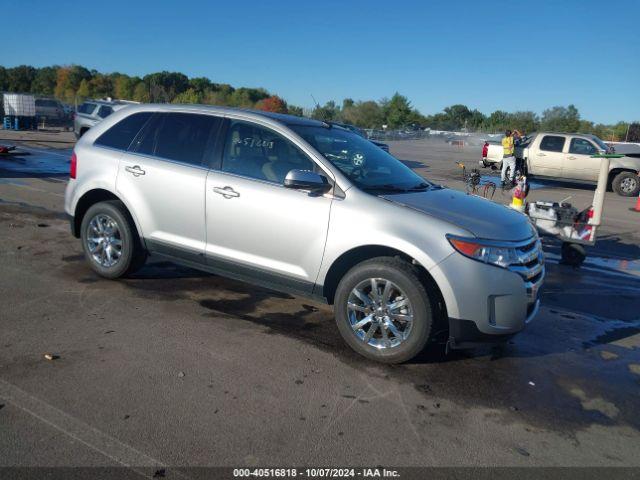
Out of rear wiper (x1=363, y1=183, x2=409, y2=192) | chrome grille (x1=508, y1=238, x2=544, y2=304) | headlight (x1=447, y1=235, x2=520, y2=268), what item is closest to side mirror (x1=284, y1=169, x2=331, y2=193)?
rear wiper (x1=363, y1=183, x2=409, y2=192)

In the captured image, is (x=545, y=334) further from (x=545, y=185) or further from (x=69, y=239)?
(x=545, y=185)

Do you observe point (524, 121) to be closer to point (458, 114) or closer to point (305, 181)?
point (458, 114)

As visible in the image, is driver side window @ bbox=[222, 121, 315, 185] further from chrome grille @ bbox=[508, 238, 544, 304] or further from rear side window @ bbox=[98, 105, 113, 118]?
rear side window @ bbox=[98, 105, 113, 118]

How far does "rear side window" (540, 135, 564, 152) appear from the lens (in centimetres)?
1923

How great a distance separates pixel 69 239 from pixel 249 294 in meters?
3.23

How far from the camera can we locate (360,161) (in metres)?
4.91

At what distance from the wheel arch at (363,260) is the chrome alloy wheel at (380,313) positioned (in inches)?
8.6

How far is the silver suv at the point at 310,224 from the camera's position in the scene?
3895mm

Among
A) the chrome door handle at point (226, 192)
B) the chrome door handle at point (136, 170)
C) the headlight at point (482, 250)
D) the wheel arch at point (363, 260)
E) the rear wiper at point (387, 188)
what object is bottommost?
the wheel arch at point (363, 260)

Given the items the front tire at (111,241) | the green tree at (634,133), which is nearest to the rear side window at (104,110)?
the front tire at (111,241)

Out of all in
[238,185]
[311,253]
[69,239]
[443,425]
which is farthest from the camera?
[69,239]

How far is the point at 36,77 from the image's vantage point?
3999 inches

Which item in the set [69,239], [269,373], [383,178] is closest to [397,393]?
[269,373]

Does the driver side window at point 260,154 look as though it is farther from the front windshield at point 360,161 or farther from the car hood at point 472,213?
the car hood at point 472,213
